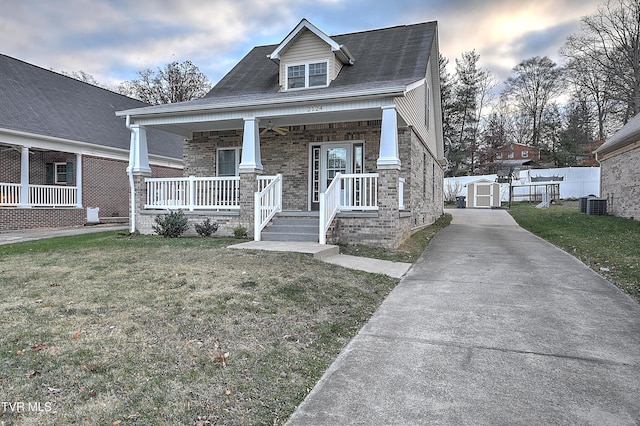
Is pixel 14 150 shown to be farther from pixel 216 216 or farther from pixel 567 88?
pixel 567 88

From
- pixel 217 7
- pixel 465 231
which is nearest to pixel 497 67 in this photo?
pixel 465 231

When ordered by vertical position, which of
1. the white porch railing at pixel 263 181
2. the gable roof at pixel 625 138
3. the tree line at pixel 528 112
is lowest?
the white porch railing at pixel 263 181

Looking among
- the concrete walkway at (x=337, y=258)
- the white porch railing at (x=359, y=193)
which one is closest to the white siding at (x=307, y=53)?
the white porch railing at (x=359, y=193)

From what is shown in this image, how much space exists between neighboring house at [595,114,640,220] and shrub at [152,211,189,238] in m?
14.6

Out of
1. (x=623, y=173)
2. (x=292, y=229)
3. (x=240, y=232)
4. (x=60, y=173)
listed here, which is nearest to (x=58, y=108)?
(x=60, y=173)

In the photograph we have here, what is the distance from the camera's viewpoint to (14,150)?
51.2 ft

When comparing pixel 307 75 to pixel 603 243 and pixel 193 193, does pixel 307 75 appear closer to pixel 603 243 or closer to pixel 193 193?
pixel 193 193

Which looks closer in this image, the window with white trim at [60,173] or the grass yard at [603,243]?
the grass yard at [603,243]

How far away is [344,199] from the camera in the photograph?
9.60 metres

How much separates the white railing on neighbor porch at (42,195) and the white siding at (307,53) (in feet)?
33.6

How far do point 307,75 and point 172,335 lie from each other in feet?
35.0

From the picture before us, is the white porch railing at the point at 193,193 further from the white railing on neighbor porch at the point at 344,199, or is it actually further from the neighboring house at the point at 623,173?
the neighboring house at the point at 623,173

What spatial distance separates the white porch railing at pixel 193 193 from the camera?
1079cm

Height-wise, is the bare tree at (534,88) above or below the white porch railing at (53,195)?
above
